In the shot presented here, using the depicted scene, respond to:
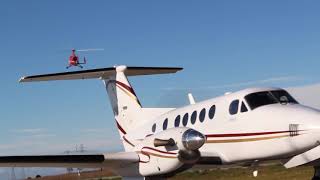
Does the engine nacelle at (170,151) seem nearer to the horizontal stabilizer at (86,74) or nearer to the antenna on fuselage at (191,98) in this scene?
the antenna on fuselage at (191,98)

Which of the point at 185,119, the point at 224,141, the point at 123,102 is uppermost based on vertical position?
the point at 123,102

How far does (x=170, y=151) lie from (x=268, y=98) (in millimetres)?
3060

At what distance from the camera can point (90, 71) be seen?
21.2 meters

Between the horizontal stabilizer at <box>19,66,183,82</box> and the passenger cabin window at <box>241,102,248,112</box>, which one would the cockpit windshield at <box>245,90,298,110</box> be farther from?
the horizontal stabilizer at <box>19,66,183,82</box>

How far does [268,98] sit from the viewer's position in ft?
44.9

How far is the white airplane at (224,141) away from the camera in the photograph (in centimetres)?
1259

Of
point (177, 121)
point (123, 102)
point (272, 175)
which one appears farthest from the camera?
point (272, 175)

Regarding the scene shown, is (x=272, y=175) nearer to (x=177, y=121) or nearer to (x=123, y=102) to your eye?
(x=123, y=102)

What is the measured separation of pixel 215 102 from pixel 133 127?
6.34 m

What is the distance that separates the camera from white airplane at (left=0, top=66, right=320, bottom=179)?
41.3 ft

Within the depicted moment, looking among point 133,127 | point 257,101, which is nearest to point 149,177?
point 257,101

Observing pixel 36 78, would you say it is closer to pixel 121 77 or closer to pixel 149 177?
pixel 121 77

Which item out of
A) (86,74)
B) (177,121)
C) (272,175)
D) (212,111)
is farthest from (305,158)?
(272,175)

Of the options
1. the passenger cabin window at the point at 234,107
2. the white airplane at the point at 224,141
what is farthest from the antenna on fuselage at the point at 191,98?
the passenger cabin window at the point at 234,107
